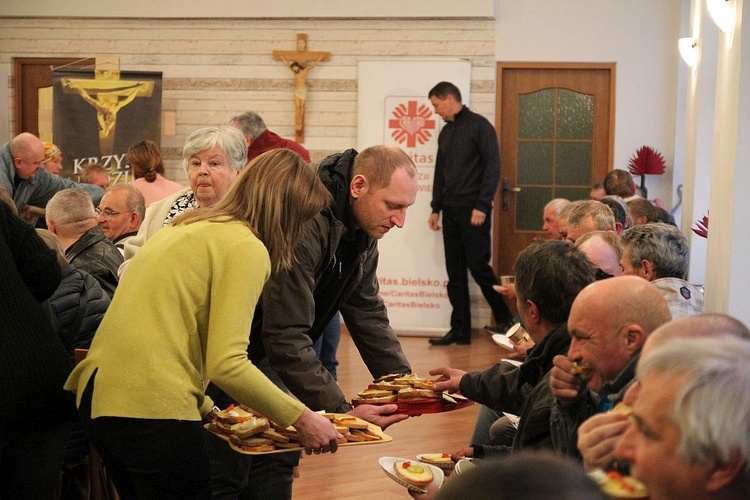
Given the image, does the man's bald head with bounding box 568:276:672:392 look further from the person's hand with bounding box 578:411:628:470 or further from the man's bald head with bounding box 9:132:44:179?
the man's bald head with bounding box 9:132:44:179

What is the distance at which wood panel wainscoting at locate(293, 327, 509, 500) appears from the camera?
15.3 ft

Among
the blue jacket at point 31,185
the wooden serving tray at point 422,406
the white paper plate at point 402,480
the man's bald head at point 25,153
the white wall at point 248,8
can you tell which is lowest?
the white paper plate at point 402,480

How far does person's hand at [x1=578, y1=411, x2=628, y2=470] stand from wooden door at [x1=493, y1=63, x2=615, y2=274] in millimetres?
7743

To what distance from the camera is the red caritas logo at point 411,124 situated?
9375 millimetres

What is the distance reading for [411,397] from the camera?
3.16 metres

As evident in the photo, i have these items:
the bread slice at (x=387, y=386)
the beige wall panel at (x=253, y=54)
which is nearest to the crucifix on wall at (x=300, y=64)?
the beige wall panel at (x=253, y=54)

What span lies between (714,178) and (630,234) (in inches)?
41.3

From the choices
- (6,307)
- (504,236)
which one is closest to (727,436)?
(6,307)

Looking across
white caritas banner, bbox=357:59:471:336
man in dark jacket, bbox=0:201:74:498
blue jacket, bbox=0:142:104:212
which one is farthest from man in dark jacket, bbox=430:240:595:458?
white caritas banner, bbox=357:59:471:336

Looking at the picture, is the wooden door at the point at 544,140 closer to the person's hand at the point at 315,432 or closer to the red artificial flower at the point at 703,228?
the red artificial flower at the point at 703,228

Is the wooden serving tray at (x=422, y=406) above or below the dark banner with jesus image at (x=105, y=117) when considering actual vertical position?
below

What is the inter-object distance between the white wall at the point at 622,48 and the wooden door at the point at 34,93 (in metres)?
4.41

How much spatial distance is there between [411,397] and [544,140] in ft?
22.6

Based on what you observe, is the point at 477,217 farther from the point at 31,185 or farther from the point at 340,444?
the point at 340,444
